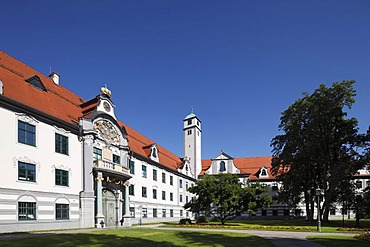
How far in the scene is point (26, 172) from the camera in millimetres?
23766

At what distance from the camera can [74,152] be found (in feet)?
95.0

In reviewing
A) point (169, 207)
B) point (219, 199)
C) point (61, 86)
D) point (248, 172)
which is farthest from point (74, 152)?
point (248, 172)

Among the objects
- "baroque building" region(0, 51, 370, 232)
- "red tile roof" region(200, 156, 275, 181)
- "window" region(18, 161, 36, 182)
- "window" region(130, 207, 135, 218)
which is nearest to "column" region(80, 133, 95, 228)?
"baroque building" region(0, 51, 370, 232)

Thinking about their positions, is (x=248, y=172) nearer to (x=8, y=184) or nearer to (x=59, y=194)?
(x=59, y=194)

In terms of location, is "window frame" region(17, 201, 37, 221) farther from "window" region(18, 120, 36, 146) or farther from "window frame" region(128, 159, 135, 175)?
"window frame" region(128, 159, 135, 175)

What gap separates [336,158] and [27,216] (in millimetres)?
34826

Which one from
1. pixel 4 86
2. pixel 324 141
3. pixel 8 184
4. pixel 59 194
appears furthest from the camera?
pixel 324 141

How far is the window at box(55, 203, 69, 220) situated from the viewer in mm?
26323

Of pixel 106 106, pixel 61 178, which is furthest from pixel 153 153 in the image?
pixel 61 178

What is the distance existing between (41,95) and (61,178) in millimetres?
7071

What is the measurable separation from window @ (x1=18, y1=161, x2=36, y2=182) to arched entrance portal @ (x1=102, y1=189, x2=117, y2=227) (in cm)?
891

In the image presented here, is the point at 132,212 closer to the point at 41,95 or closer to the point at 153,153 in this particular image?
the point at 153,153

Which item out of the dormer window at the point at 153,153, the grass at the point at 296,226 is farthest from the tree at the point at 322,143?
the dormer window at the point at 153,153

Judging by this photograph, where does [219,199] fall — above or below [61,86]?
below
